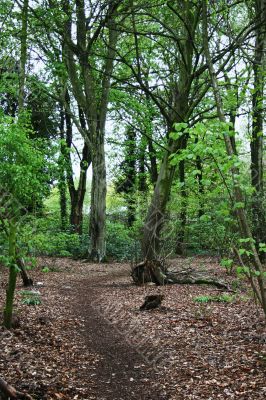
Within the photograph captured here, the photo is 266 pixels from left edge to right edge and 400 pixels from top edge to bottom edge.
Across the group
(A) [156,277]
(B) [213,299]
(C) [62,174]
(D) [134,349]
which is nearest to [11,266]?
(D) [134,349]

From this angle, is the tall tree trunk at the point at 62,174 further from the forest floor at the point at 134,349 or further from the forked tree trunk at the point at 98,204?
the forest floor at the point at 134,349

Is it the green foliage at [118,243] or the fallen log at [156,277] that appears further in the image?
the green foliage at [118,243]

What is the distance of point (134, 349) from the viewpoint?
5977mm

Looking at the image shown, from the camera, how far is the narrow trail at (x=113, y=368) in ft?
14.9

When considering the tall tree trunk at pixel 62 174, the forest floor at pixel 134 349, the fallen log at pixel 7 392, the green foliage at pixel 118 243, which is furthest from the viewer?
the green foliage at pixel 118 243

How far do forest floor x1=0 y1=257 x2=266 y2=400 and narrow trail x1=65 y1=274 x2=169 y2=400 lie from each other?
12mm

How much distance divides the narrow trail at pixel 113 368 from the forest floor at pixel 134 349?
1 centimetres

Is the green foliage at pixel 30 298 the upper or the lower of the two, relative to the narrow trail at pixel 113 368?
→ upper

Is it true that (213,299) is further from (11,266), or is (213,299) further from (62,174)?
(62,174)

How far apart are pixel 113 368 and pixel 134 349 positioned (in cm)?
75

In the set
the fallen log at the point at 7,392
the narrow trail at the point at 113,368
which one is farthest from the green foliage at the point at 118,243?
the fallen log at the point at 7,392

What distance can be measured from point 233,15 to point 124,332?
12.6 metres

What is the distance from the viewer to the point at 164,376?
4945 mm

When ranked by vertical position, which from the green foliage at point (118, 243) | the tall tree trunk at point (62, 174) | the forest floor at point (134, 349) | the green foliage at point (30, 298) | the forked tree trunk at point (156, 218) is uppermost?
the tall tree trunk at point (62, 174)
